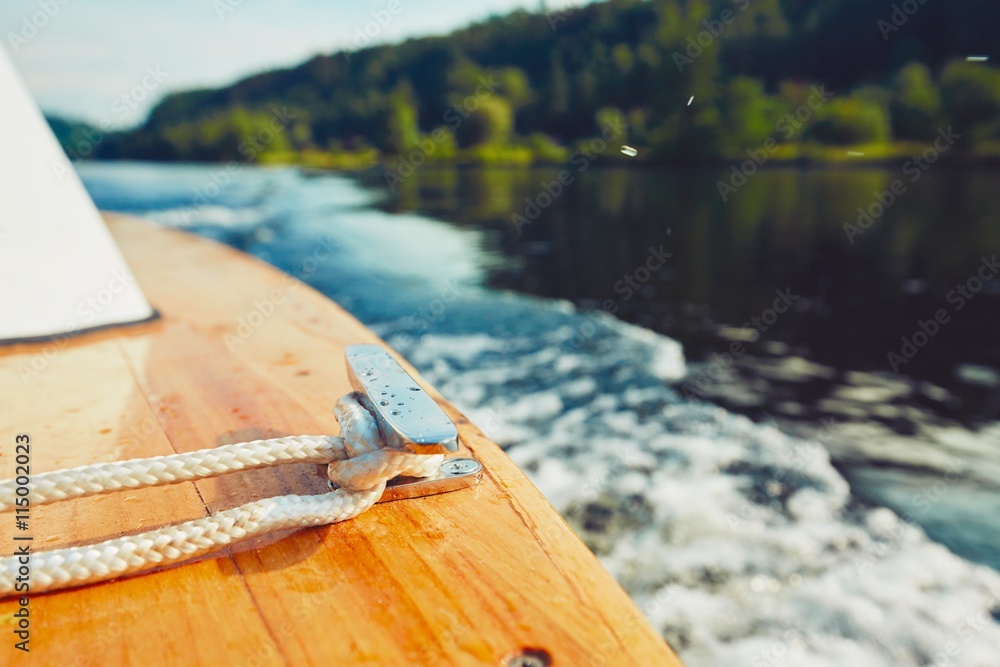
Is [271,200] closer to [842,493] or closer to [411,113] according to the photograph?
[842,493]

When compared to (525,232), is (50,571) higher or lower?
higher

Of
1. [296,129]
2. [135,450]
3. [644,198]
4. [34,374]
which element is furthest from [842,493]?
[296,129]

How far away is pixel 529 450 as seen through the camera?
369cm

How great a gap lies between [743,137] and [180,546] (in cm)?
4069
